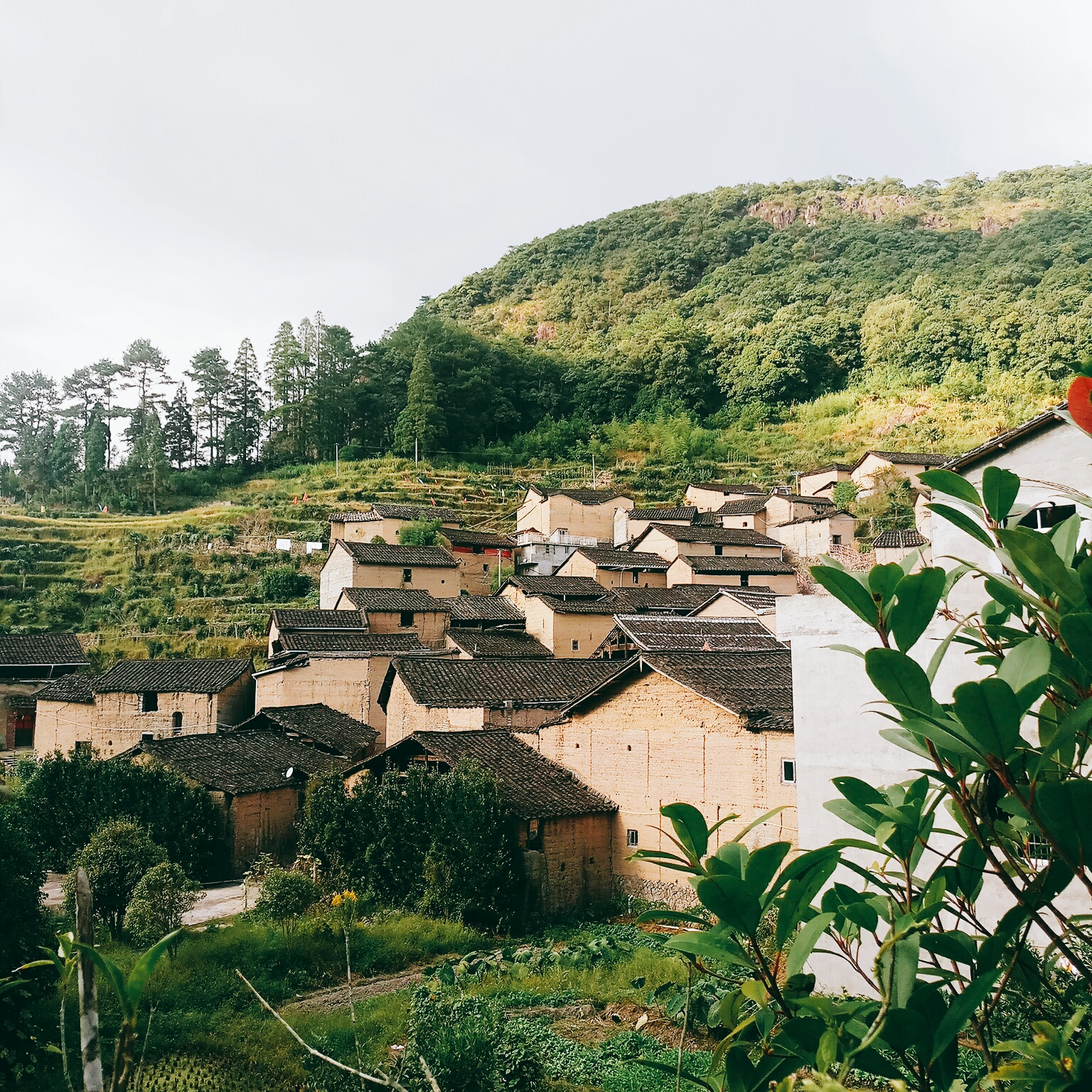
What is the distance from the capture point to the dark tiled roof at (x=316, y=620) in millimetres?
25391

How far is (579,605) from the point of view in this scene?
26.8 m

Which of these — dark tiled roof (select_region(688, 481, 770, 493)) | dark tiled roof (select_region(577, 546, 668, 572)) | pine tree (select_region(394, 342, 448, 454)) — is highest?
pine tree (select_region(394, 342, 448, 454))

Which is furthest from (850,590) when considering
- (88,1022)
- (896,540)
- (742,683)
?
(896,540)

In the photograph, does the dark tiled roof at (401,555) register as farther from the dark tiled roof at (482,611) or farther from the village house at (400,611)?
the dark tiled roof at (482,611)

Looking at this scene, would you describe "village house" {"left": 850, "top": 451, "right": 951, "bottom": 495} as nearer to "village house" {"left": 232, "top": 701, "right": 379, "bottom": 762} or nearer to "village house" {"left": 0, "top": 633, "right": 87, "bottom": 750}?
"village house" {"left": 232, "top": 701, "right": 379, "bottom": 762}

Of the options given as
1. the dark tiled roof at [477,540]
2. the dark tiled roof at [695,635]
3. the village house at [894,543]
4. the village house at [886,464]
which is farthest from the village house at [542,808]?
the village house at [886,464]

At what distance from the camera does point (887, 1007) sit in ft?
4.20

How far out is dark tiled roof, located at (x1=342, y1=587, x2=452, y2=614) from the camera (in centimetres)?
2661

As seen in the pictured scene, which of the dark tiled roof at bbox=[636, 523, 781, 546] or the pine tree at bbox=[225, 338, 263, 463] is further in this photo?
the pine tree at bbox=[225, 338, 263, 463]

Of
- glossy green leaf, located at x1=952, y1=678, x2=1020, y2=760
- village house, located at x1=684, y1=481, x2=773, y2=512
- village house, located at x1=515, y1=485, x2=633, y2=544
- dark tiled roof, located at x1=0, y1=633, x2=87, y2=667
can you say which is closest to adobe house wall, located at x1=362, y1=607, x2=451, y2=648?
dark tiled roof, located at x1=0, y1=633, x2=87, y2=667

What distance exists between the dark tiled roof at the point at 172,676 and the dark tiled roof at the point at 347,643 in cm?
166

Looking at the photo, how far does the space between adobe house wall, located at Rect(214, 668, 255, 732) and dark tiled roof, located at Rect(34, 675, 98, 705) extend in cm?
309

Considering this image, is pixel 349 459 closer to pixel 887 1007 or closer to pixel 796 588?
pixel 796 588

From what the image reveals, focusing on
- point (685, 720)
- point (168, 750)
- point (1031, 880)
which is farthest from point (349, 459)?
point (1031, 880)
